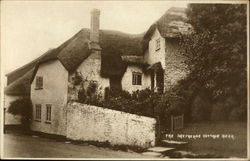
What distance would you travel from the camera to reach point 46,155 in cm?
808

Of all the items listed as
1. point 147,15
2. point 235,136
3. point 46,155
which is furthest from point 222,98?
point 46,155

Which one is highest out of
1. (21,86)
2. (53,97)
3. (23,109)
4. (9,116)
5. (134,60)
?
(134,60)

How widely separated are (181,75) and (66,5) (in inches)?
95.7

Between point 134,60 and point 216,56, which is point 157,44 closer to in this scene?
point 134,60

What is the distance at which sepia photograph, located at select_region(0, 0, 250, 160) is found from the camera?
8.16 metres

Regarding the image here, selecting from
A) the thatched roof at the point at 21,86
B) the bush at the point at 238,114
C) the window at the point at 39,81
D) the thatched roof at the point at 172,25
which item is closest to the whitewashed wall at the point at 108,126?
the window at the point at 39,81

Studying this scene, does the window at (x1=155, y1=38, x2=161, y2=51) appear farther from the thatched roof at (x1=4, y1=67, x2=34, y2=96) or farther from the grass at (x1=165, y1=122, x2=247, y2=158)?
the thatched roof at (x1=4, y1=67, x2=34, y2=96)

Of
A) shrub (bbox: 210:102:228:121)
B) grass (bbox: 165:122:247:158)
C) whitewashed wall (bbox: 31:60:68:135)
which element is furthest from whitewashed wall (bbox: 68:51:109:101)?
shrub (bbox: 210:102:228:121)

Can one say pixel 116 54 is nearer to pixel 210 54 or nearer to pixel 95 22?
pixel 95 22

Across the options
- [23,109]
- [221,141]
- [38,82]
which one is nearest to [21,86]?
[38,82]

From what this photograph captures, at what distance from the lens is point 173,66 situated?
848 cm

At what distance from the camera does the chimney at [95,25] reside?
837cm

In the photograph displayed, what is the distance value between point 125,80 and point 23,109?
1941mm

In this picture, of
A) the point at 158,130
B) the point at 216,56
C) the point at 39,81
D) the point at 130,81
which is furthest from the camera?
the point at 39,81
